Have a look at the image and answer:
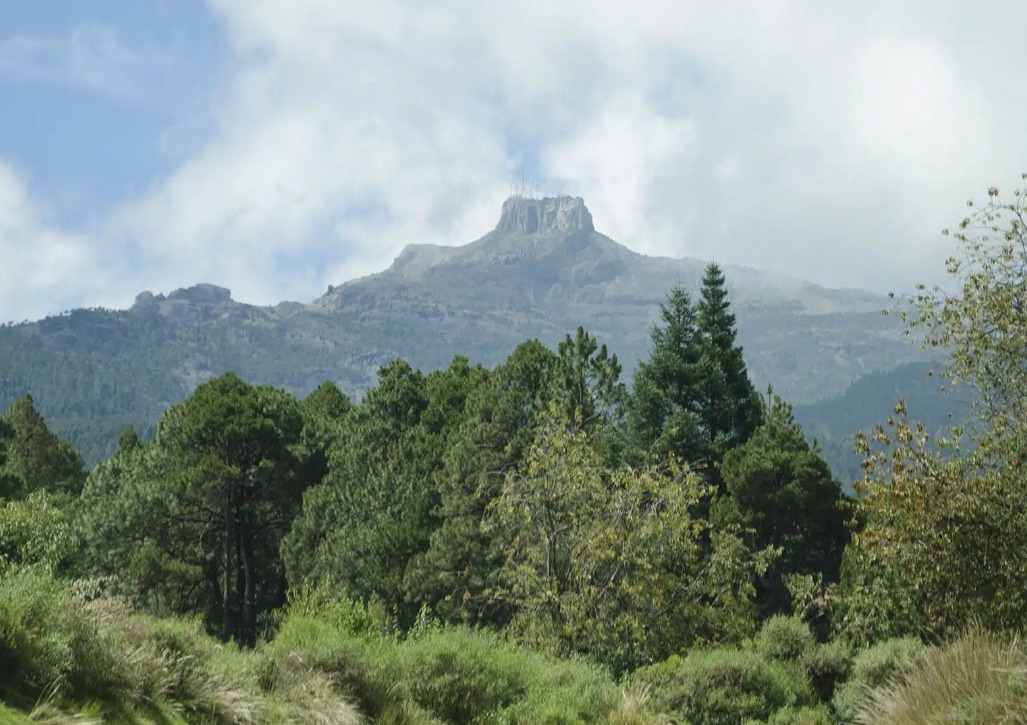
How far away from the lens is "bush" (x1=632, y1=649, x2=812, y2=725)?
17938mm

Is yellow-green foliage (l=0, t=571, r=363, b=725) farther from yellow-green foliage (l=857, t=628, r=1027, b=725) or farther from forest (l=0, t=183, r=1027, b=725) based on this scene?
yellow-green foliage (l=857, t=628, r=1027, b=725)

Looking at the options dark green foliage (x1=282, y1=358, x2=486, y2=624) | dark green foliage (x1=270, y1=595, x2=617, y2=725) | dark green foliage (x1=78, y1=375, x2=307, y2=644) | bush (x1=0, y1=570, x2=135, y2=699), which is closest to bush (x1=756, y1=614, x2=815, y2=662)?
dark green foliage (x1=270, y1=595, x2=617, y2=725)

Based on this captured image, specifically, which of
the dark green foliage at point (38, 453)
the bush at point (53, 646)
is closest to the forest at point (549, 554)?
the bush at point (53, 646)

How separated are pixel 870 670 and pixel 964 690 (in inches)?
492

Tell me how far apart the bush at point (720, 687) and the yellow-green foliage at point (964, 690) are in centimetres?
916

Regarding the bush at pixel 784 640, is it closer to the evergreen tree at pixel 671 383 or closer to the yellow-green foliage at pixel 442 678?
the yellow-green foliage at pixel 442 678

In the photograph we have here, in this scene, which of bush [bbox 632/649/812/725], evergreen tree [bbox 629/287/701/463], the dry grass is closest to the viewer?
the dry grass

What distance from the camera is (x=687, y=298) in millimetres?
48750

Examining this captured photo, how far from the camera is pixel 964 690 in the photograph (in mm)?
7941

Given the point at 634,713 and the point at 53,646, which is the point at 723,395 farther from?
the point at 53,646

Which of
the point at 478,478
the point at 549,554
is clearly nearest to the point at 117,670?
the point at 549,554

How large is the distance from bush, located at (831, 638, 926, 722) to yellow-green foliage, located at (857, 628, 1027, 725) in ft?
33.9

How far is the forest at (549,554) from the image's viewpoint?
962cm

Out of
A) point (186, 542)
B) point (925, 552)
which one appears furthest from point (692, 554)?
point (186, 542)
